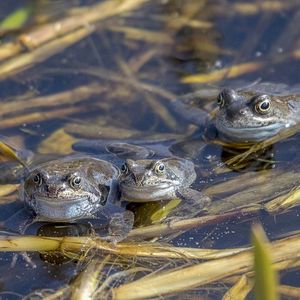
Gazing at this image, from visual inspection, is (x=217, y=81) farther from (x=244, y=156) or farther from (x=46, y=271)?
(x=46, y=271)

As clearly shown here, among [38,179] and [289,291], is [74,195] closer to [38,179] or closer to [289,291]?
[38,179]

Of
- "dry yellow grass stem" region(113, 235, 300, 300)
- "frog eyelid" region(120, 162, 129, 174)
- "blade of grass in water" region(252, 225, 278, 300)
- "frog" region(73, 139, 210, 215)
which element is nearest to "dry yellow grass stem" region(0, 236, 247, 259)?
"dry yellow grass stem" region(113, 235, 300, 300)

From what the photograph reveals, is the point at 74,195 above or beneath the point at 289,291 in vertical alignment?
above

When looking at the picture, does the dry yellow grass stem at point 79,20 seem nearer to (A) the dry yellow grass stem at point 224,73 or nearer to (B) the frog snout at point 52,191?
(A) the dry yellow grass stem at point 224,73

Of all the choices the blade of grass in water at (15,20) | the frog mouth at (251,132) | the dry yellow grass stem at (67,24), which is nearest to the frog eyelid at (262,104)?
the frog mouth at (251,132)

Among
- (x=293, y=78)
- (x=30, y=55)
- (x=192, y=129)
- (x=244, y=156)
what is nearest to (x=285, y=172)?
(x=244, y=156)

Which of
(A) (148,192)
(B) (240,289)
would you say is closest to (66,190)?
(A) (148,192)
